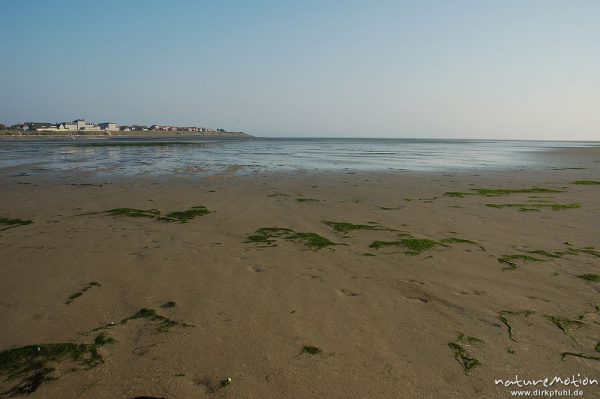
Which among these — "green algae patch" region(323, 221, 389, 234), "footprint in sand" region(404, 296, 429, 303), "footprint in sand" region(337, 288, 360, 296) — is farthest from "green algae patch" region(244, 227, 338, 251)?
"footprint in sand" region(404, 296, 429, 303)

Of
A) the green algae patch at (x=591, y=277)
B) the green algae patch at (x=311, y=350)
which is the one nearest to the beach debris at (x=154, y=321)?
the green algae patch at (x=311, y=350)

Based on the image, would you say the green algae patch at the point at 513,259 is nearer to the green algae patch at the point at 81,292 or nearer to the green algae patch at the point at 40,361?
the green algae patch at the point at 40,361

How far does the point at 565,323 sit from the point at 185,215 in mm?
6560

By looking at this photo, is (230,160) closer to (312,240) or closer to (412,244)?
(312,240)

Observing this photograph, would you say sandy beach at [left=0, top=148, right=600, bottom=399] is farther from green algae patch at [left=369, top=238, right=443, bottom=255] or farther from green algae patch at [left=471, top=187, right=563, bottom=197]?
green algae patch at [left=471, top=187, right=563, bottom=197]

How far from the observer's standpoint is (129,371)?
2719 millimetres

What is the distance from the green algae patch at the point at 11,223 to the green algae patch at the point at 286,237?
4.48 meters

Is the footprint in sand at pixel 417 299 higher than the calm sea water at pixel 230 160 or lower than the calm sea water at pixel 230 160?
lower

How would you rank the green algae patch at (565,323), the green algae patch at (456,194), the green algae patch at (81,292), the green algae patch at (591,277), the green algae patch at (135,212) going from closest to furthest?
the green algae patch at (565,323) → the green algae patch at (81,292) → the green algae patch at (591,277) → the green algae patch at (135,212) → the green algae patch at (456,194)

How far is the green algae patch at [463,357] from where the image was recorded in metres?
2.77

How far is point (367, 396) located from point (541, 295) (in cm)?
260

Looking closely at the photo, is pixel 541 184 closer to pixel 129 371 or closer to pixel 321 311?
pixel 321 311

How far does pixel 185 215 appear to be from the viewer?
773 cm

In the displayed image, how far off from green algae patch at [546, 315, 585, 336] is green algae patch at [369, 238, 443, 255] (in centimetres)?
203
